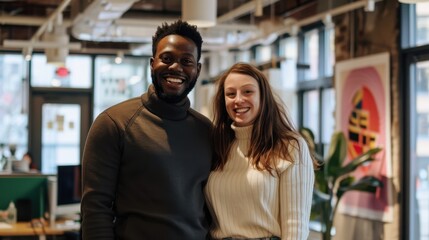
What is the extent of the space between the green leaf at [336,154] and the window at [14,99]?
666 centimetres

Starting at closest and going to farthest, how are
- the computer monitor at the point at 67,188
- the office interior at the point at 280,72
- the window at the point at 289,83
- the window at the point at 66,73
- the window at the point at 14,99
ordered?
the computer monitor at the point at 67,188
the office interior at the point at 280,72
the window at the point at 289,83
the window at the point at 14,99
the window at the point at 66,73

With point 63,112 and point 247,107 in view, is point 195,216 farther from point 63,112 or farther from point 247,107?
point 63,112

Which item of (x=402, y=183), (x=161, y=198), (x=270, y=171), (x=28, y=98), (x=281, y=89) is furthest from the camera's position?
(x=28, y=98)

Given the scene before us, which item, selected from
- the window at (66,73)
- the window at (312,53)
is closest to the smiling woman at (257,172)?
the window at (312,53)

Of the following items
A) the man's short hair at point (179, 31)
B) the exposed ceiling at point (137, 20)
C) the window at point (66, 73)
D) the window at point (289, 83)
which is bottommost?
the man's short hair at point (179, 31)

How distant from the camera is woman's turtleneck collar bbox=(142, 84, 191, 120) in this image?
7.66 ft

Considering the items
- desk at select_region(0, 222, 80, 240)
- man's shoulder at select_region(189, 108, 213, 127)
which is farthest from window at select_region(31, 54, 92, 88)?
man's shoulder at select_region(189, 108, 213, 127)

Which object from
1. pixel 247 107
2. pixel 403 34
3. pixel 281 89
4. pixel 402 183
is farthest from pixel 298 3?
pixel 247 107

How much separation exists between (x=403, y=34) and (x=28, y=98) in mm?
7154

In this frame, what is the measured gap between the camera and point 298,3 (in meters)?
8.72

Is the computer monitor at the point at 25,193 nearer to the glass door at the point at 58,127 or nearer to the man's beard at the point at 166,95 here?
the man's beard at the point at 166,95

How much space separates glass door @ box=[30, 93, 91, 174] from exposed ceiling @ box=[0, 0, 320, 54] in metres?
1.76

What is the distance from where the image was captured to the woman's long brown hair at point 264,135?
8.14ft

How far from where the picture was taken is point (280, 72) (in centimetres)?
823
